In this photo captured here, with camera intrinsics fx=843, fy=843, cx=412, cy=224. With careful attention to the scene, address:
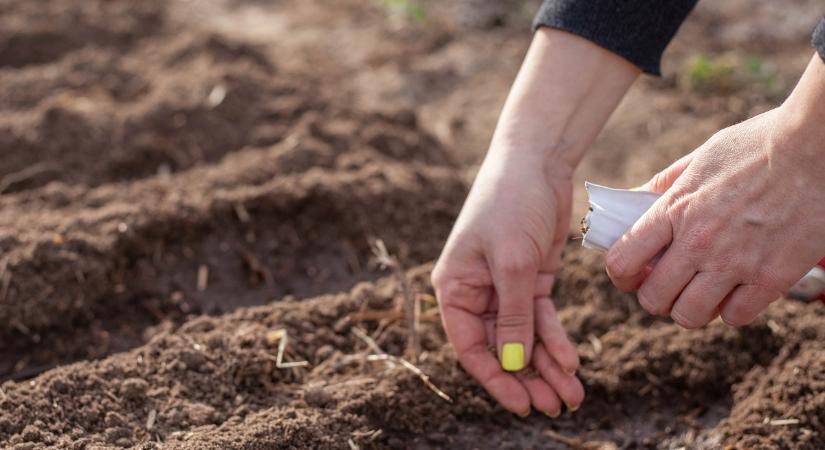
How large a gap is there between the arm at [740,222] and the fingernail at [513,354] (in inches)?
15.9

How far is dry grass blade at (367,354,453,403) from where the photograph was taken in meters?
2.24

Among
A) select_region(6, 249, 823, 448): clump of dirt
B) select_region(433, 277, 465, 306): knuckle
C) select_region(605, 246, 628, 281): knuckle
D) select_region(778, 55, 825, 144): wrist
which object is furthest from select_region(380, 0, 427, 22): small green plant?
select_region(778, 55, 825, 144): wrist

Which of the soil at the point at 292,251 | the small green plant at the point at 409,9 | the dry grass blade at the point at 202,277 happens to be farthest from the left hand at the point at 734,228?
the small green plant at the point at 409,9

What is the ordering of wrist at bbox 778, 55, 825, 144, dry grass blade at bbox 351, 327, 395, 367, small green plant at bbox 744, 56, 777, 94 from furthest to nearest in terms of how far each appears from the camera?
small green plant at bbox 744, 56, 777, 94, dry grass blade at bbox 351, 327, 395, 367, wrist at bbox 778, 55, 825, 144

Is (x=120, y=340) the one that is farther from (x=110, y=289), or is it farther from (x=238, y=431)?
(x=238, y=431)

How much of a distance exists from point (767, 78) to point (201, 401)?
315cm

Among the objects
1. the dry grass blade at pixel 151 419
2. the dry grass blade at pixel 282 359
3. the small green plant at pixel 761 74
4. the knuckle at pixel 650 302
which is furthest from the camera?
the small green plant at pixel 761 74

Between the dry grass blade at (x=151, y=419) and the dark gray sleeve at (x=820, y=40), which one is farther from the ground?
the dark gray sleeve at (x=820, y=40)

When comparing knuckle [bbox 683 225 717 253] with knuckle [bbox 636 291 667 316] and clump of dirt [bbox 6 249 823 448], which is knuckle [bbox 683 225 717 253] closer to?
knuckle [bbox 636 291 667 316]

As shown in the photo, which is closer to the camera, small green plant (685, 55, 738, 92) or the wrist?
the wrist

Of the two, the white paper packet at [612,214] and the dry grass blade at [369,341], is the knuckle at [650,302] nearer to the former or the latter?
the white paper packet at [612,214]

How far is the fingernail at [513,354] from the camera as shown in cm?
221

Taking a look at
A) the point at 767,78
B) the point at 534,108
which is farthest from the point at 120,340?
the point at 767,78

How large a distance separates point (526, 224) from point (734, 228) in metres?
0.57
